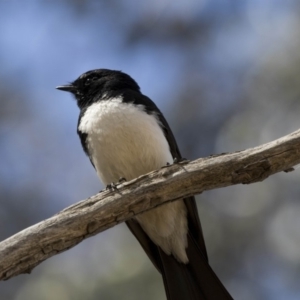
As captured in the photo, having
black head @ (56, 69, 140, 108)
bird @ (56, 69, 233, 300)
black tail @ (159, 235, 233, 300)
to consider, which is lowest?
black tail @ (159, 235, 233, 300)

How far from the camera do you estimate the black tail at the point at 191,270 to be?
455 cm

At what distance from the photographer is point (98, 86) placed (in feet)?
18.0

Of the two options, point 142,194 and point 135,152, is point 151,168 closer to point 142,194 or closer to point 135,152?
point 135,152

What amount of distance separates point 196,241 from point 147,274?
1.21 metres

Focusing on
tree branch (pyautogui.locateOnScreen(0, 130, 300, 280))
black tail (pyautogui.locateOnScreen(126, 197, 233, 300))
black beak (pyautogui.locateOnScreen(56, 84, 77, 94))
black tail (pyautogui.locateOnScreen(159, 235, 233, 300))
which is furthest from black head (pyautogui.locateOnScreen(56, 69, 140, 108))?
tree branch (pyautogui.locateOnScreen(0, 130, 300, 280))

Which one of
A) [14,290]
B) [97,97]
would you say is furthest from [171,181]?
[14,290]

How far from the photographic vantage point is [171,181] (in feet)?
12.5

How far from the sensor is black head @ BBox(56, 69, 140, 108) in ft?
17.4

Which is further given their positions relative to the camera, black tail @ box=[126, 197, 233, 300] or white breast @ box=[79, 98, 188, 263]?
white breast @ box=[79, 98, 188, 263]

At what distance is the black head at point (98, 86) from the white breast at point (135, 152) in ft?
1.07

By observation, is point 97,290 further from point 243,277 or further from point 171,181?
point 171,181

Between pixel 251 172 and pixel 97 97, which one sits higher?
pixel 97 97

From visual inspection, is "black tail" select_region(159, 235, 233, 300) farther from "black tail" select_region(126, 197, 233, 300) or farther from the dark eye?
the dark eye

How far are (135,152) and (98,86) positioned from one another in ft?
3.03
